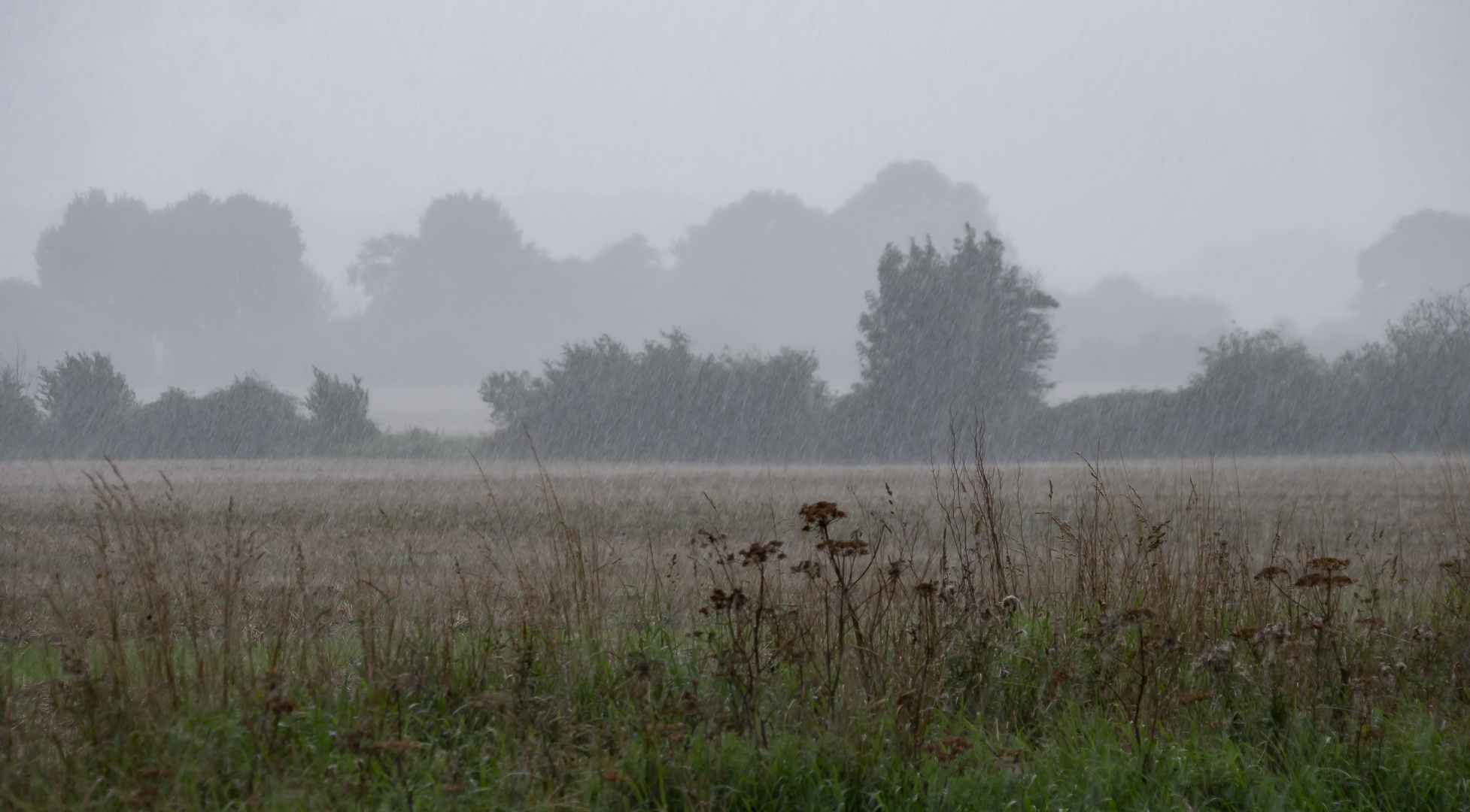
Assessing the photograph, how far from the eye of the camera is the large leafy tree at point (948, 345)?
112 feet

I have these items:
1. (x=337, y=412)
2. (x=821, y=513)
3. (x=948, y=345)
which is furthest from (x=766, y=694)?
(x=337, y=412)

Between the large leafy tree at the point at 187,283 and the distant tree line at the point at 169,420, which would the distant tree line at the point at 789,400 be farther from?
the large leafy tree at the point at 187,283

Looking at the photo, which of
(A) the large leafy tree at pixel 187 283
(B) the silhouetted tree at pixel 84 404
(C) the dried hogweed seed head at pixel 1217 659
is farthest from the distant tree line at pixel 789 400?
(C) the dried hogweed seed head at pixel 1217 659

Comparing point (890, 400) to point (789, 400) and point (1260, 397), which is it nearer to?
point (789, 400)

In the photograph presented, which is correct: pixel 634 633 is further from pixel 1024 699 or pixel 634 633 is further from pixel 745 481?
pixel 745 481

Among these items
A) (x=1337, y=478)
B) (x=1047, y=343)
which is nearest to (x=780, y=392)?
(x=1047, y=343)

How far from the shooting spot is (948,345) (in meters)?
34.1

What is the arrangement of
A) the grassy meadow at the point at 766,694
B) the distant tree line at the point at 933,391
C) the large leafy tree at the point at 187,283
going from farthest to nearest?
1. the large leafy tree at the point at 187,283
2. the distant tree line at the point at 933,391
3. the grassy meadow at the point at 766,694

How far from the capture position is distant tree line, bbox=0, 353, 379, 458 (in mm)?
34031

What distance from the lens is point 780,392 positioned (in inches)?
1363

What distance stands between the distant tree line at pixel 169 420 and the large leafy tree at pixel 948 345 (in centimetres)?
2026

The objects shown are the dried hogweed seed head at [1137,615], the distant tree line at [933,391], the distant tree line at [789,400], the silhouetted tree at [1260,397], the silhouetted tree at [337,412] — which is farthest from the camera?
the silhouetted tree at [337,412]

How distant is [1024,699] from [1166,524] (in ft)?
5.70

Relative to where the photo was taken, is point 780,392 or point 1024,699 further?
point 780,392
